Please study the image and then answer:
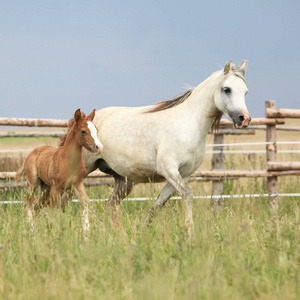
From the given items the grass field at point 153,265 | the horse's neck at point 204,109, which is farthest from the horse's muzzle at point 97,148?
the horse's neck at point 204,109

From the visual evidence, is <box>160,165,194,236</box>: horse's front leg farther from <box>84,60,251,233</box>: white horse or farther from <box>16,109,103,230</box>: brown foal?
<box>16,109,103,230</box>: brown foal

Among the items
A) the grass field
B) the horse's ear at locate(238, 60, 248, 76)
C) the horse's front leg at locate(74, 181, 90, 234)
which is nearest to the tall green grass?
the grass field

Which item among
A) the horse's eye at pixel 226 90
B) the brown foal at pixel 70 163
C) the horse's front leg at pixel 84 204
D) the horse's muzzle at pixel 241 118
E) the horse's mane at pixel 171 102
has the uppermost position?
the horse's eye at pixel 226 90

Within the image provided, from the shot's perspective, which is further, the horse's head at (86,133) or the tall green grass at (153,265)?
the horse's head at (86,133)

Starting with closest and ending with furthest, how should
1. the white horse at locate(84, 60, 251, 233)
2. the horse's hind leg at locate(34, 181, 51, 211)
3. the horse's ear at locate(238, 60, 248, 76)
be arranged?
the white horse at locate(84, 60, 251, 233), the horse's ear at locate(238, 60, 248, 76), the horse's hind leg at locate(34, 181, 51, 211)

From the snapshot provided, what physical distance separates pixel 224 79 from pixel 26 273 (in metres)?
3.04

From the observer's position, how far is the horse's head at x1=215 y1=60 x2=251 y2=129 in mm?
4910

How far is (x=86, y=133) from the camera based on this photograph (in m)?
4.94

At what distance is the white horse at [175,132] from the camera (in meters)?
5.02

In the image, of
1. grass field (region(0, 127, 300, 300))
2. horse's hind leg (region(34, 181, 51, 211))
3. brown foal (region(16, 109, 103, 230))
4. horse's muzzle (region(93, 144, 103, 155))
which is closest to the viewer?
grass field (region(0, 127, 300, 300))

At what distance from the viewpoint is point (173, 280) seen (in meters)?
2.83

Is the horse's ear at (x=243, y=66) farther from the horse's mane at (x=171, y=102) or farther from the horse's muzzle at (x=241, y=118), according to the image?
the horse's mane at (x=171, y=102)

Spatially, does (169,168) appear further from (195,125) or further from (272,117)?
(272,117)

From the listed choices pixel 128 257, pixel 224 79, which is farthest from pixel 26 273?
pixel 224 79
